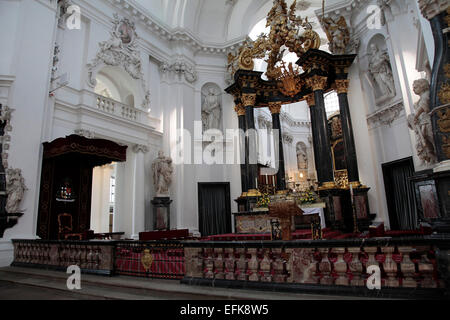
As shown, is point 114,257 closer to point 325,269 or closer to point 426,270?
point 325,269

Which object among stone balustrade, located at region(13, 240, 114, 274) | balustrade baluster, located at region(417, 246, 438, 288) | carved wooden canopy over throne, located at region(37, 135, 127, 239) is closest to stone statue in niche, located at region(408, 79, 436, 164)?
balustrade baluster, located at region(417, 246, 438, 288)

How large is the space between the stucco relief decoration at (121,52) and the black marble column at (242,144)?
4431 millimetres

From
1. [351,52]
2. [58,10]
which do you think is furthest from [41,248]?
[351,52]


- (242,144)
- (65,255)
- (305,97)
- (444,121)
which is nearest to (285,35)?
(305,97)

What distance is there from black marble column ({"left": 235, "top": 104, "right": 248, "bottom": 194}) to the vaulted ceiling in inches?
156

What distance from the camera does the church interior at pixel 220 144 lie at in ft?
11.6

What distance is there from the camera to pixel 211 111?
13.4 meters

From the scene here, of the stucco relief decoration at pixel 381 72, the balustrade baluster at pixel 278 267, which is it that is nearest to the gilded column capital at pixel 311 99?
the stucco relief decoration at pixel 381 72

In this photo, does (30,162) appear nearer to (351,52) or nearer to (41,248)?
(41,248)

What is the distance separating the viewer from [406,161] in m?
9.13

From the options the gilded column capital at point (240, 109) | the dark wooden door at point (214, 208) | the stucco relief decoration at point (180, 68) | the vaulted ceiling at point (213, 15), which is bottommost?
the dark wooden door at point (214, 208)

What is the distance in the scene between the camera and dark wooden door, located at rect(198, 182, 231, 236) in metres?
12.2

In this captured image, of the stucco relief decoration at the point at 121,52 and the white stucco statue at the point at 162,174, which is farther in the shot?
the white stucco statue at the point at 162,174

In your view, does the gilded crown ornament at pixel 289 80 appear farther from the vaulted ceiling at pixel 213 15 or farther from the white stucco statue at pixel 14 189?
the white stucco statue at pixel 14 189
